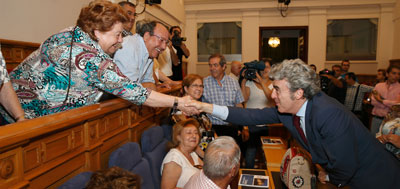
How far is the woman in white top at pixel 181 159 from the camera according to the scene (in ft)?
6.37

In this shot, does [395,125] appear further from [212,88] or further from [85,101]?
[85,101]

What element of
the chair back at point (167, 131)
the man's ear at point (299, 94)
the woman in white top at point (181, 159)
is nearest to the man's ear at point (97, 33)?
the woman in white top at point (181, 159)

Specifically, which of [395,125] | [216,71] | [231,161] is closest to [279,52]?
[216,71]

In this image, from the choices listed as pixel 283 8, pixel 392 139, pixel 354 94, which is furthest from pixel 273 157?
pixel 283 8

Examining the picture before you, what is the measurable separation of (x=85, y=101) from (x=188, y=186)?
744 mm

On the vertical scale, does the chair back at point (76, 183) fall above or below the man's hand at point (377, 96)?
above

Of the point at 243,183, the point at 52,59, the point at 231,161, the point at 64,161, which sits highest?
the point at 52,59

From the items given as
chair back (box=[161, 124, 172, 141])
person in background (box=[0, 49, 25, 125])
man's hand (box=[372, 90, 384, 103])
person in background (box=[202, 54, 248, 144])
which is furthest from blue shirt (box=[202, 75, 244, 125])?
person in background (box=[0, 49, 25, 125])

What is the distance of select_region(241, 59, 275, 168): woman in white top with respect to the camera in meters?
3.68

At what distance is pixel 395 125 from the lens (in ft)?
7.32

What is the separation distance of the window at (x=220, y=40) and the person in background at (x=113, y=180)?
8688mm

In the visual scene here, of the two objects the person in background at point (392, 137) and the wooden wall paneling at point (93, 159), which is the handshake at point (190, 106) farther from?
the person in background at point (392, 137)

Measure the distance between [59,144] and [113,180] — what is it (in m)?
0.34

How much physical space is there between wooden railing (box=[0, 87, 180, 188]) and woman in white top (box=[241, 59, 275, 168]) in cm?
215
